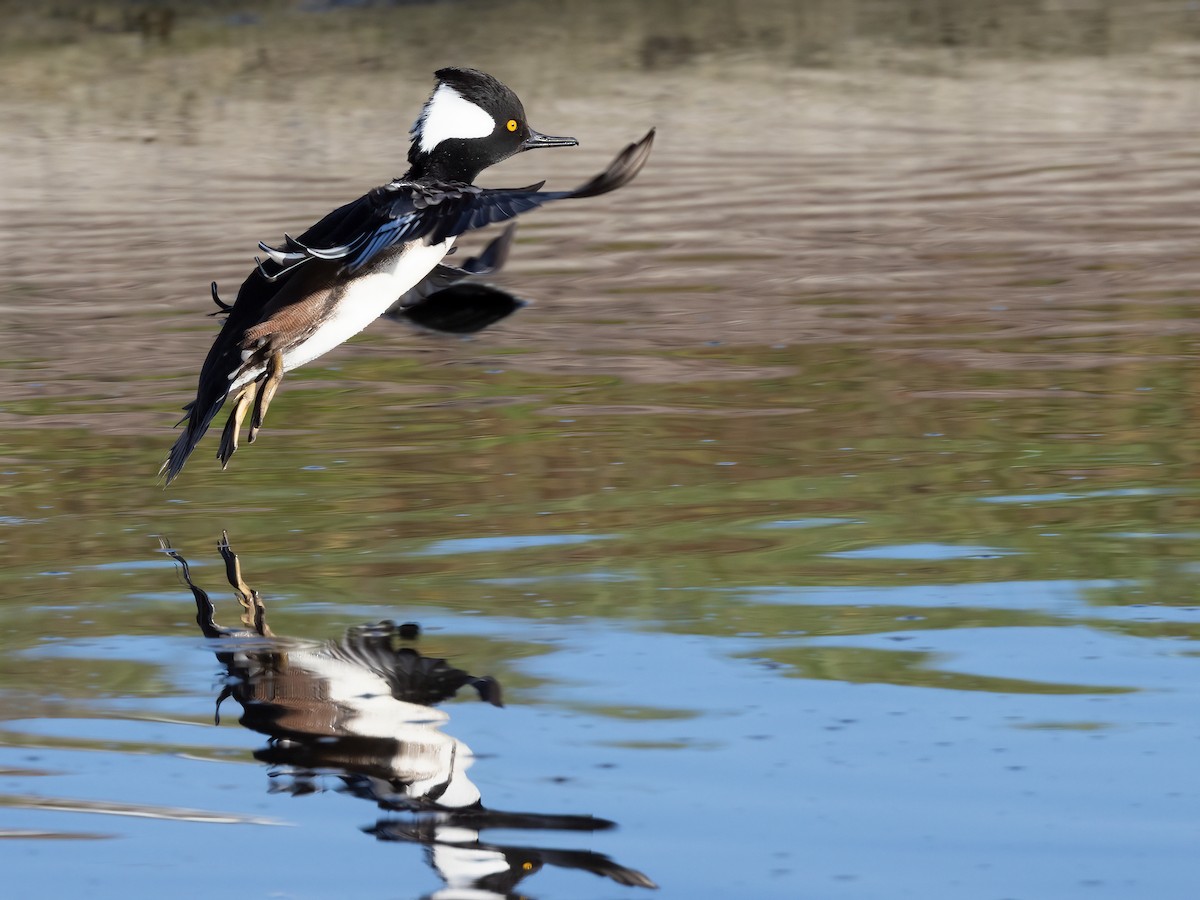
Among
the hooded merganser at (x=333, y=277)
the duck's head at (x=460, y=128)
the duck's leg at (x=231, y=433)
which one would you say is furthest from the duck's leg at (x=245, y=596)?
the duck's head at (x=460, y=128)

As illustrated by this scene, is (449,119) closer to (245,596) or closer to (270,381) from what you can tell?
(270,381)

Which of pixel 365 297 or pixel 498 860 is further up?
pixel 365 297

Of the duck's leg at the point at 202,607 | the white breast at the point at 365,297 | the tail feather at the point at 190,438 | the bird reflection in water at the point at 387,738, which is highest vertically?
the white breast at the point at 365,297

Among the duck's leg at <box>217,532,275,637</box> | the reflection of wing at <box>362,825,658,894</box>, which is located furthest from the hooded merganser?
the reflection of wing at <box>362,825,658,894</box>

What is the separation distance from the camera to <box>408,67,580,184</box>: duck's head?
731 centimetres

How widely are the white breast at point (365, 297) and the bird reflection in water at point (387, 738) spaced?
1459 millimetres

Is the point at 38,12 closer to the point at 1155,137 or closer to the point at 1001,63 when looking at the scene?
the point at 1001,63

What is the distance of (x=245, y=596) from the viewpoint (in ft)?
18.3

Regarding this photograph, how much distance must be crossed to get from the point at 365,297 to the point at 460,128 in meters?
0.89

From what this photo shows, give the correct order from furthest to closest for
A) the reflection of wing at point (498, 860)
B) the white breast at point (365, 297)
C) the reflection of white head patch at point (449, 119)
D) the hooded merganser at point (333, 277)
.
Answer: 1. the reflection of white head patch at point (449, 119)
2. the white breast at point (365, 297)
3. the hooded merganser at point (333, 277)
4. the reflection of wing at point (498, 860)

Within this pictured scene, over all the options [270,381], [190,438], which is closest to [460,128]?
[270,381]

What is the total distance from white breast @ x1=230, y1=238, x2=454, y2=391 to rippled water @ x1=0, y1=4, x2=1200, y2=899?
0.46 meters

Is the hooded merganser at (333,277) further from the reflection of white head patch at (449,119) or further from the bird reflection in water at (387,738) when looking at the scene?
the bird reflection in water at (387,738)

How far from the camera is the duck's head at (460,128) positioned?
24.0 ft
